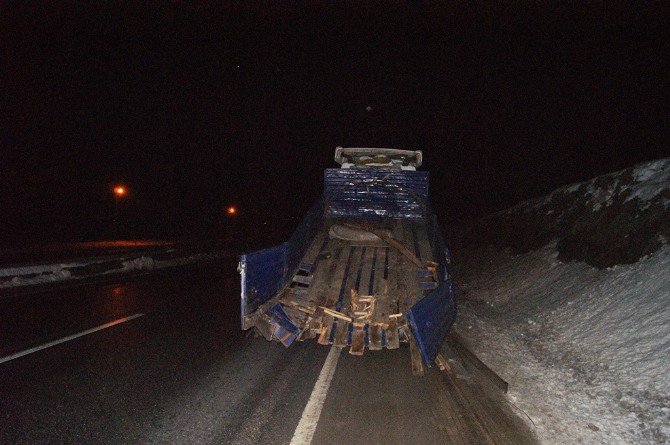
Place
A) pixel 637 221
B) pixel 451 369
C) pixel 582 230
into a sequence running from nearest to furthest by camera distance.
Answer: pixel 451 369, pixel 637 221, pixel 582 230

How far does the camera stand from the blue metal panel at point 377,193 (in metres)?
11.1

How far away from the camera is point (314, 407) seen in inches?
174

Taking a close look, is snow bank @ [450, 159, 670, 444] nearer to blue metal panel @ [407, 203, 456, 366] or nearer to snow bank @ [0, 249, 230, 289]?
blue metal panel @ [407, 203, 456, 366]

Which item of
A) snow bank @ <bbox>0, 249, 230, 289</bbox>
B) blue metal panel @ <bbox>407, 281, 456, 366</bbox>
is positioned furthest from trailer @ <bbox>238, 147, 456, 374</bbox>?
snow bank @ <bbox>0, 249, 230, 289</bbox>

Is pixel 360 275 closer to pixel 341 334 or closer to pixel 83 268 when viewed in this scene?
pixel 341 334

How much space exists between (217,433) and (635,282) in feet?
22.3

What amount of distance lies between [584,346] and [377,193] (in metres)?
6.17

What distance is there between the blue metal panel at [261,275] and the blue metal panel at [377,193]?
13.5 ft

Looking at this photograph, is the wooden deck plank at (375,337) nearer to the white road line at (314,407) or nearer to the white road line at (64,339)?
the white road line at (314,407)

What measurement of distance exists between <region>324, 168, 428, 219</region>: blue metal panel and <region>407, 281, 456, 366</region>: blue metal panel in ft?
14.1

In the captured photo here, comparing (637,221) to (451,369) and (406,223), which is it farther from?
(451,369)

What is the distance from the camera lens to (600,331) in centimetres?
636

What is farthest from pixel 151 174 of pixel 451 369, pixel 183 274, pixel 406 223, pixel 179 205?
pixel 451 369

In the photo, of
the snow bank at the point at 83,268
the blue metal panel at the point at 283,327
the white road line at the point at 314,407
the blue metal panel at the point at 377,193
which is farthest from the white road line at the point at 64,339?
the snow bank at the point at 83,268
